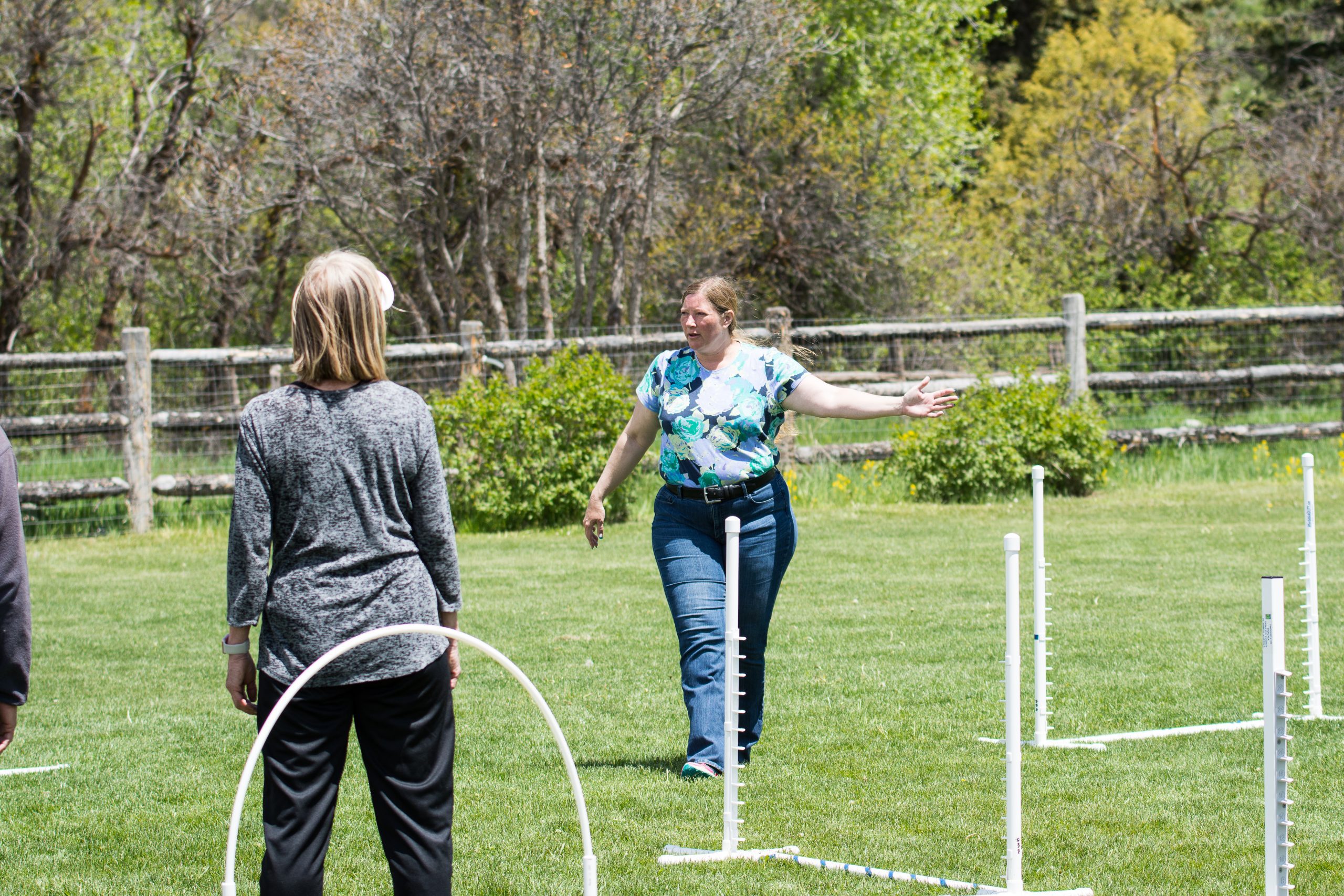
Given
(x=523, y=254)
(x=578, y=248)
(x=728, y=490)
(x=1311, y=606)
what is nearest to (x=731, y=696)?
(x=728, y=490)

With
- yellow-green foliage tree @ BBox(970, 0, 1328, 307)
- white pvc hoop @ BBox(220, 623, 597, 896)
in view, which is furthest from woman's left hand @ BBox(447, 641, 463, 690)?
yellow-green foliage tree @ BBox(970, 0, 1328, 307)

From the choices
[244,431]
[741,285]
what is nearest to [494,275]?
[741,285]

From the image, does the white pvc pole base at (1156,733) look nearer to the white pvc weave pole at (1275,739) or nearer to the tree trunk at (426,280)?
the white pvc weave pole at (1275,739)

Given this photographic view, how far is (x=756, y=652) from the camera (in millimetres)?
5422

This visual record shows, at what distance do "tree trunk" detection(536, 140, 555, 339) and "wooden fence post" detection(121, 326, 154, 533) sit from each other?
4795 millimetres

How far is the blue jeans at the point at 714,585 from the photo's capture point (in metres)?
5.29

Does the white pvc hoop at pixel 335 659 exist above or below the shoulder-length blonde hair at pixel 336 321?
below

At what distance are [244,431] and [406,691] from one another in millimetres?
684

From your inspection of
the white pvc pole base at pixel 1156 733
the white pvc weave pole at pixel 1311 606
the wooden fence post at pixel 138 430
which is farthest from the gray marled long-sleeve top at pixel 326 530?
the wooden fence post at pixel 138 430

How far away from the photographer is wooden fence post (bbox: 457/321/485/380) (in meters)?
13.9

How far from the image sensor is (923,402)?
16.6 feet

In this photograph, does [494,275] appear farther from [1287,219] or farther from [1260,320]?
[1287,219]

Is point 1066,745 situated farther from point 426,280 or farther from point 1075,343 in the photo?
point 426,280

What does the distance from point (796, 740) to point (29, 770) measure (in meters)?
2.99
